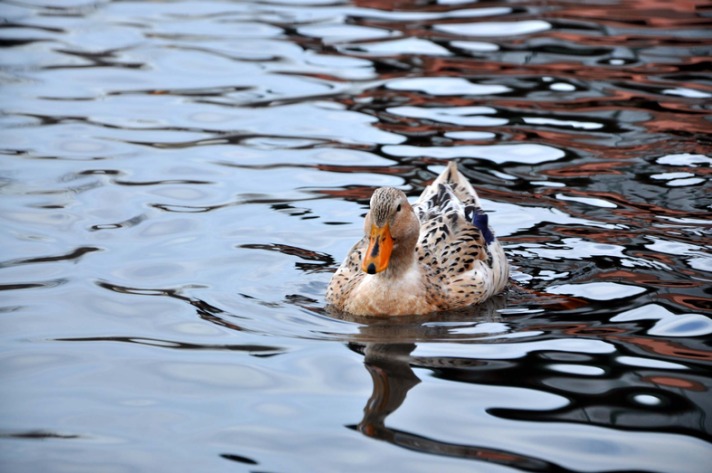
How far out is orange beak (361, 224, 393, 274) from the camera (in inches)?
299

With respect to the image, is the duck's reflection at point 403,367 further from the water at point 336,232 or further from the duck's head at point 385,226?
the duck's head at point 385,226

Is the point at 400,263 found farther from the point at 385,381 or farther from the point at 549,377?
the point at 549,377

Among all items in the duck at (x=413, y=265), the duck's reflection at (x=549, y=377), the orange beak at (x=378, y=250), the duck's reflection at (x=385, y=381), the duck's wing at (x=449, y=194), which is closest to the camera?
the duck's reflection at (x=549, y=377)

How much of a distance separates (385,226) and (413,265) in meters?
0.53

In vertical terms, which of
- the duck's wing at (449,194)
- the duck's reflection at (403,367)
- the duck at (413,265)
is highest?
the duck's wing at (449,194)

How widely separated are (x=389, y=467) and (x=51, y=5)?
48.7ft

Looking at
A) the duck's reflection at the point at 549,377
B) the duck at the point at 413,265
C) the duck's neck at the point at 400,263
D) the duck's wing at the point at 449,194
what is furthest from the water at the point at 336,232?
the duck's wing at the point at 449,194

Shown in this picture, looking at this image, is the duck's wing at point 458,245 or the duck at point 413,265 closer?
the duck at point 413,265

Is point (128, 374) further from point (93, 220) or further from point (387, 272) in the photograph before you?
point (93, 220)

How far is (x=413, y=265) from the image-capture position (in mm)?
8219

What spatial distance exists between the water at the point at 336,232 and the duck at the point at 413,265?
202mm

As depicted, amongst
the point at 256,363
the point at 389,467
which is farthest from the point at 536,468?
the point at 256,363

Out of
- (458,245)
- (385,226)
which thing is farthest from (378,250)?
(458,245)

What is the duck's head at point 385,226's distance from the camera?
768cm
